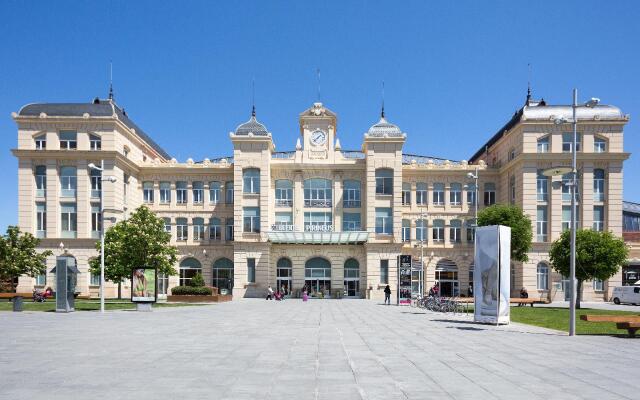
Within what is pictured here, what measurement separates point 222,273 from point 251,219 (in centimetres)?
775

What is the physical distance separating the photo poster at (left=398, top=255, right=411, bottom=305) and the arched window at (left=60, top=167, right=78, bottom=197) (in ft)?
112

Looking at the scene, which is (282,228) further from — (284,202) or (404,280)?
(404,280)

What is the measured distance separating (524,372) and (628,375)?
228 cm

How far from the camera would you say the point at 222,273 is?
200 ft

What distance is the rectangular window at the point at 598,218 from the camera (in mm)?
55281

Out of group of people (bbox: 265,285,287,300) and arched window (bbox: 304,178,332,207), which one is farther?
arched window (bbox: 304,178,332,207)

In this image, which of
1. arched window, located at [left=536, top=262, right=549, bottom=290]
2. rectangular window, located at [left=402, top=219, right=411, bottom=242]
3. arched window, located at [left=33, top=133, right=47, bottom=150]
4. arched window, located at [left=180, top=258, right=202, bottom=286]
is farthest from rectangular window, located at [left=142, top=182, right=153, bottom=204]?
arched window, located at [left=536, top=262, right=549, bottom=290]

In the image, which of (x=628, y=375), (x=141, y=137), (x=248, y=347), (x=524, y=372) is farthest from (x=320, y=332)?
(x=141, y=137)

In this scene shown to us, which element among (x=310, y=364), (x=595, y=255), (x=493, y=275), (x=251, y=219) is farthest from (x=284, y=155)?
(x=310, y=364)

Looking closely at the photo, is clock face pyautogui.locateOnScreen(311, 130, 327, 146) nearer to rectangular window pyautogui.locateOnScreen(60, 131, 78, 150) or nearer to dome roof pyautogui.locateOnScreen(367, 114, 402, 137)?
dome roof pyautogui.locateOnScreen(367, 114, 402, 137)

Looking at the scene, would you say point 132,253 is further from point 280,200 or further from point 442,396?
point 442,396

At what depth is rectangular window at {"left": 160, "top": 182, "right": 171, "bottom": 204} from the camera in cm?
6159

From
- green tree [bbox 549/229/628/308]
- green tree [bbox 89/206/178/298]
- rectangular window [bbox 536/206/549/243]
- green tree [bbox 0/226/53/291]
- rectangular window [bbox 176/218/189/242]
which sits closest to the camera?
green tree [bbox 549/229/628/308]

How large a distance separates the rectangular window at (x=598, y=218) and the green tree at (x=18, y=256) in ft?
178
